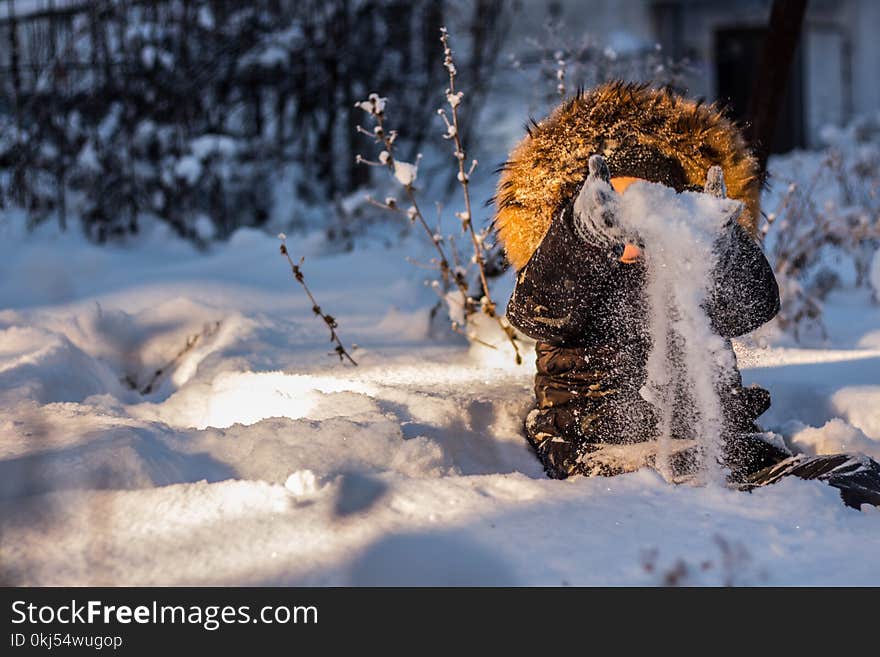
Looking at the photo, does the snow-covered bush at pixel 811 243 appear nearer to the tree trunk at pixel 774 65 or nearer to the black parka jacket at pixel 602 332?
the tree trunk at pixel 774 65

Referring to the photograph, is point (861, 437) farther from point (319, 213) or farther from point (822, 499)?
point (319, 213)

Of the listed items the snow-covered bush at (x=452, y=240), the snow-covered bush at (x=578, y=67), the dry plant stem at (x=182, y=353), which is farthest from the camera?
the snow-covered bush at (x=578, y=67)

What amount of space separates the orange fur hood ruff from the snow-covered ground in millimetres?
562

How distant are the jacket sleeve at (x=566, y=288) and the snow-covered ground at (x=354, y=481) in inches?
13.8

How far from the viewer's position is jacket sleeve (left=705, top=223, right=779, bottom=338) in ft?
7.68

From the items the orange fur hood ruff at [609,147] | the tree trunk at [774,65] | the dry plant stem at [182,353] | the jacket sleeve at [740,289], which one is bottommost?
the dry plant stem at [182,353]

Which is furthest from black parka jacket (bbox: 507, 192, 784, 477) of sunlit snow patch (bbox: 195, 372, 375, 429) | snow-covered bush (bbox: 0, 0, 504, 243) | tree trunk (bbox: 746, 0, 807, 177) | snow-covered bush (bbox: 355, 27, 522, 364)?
snow-covered bush (bbox: 0, 0, 504, 243)

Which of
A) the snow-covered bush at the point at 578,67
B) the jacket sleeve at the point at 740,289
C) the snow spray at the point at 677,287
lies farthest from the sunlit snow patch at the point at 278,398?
the snow-covered bush at the point at 578,67

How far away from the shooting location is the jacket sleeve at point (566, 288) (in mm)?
2387

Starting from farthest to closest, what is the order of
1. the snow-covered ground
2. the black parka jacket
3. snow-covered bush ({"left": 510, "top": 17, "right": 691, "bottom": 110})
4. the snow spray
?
1. snow-covered bush ({"left": 510, "top": 17, "right": 691, "bottom": 110})
2. the black parka jacket
3. the snow spray
4. the snow-covered ground

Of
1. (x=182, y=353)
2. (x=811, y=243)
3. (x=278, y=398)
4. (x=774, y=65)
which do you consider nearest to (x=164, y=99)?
(x=182, y=353)

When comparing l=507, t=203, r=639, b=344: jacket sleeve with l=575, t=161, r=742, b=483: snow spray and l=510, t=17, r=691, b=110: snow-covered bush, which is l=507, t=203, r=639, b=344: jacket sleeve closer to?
l=575, t=161, r=742, b=483: snow spray

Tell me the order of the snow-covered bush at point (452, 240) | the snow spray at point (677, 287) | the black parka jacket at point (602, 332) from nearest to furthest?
1. the snow spray at point (677, 287)
2. the black parka jacket at point (602, 332)
3. the snow-covered bush at point (452, 240)
